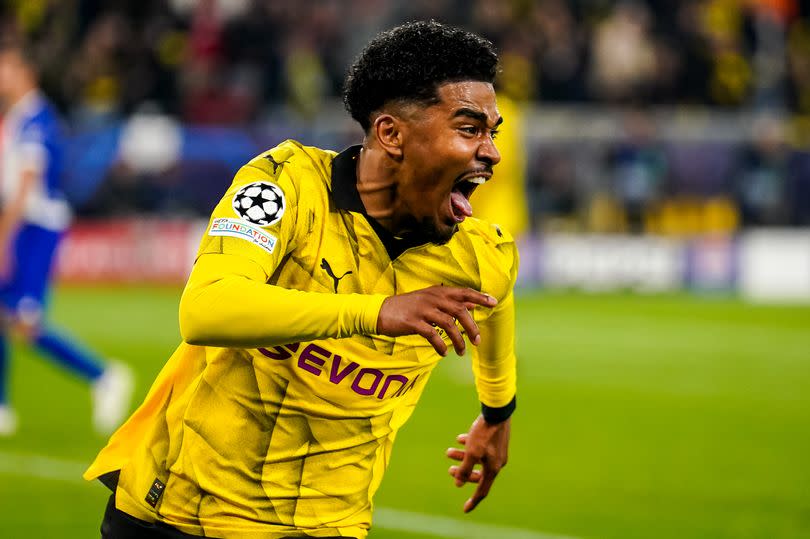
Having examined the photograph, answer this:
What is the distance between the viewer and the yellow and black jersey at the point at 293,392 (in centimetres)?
336

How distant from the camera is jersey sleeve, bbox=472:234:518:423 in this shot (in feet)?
12.4

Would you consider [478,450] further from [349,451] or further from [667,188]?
[667,188]

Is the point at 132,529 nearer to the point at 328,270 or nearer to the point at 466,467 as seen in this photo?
the point at 328,270

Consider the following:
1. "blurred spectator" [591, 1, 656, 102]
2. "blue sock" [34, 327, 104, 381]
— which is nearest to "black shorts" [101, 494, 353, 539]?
"blue sock" [34, 327, 104, 381]

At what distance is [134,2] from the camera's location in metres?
20.9

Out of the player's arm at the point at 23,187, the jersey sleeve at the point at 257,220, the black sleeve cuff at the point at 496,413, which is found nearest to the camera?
the jersey sleeve at the point at 257,220

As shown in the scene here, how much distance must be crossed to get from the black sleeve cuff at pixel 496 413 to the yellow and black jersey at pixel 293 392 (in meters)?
0.48

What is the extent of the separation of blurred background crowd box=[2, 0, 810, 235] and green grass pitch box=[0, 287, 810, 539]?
10.0 feet

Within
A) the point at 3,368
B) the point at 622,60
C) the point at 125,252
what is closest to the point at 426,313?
the point at 3,368

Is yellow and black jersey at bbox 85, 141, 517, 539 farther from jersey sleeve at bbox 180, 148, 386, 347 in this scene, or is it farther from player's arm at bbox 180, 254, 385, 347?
player's arm at bbox 180, 254, 385, 347

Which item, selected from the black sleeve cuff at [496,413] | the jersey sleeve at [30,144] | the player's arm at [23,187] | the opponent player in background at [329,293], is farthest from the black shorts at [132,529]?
the jersey sleeve at [30,144]

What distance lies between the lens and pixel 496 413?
4.04m

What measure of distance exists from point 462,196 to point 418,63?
36cm

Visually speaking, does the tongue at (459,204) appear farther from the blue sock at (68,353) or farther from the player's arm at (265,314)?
the blue sock at (68,353)
